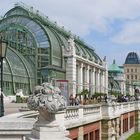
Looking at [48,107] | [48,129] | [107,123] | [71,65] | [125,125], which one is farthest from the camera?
[71,65]

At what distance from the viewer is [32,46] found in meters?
69.9

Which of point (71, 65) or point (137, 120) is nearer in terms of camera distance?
point (137, 120)

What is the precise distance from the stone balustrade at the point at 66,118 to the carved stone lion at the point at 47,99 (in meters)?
4.20

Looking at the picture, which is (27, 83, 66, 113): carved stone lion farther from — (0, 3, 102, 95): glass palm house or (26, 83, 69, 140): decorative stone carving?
(0, 3, 102, 95): glass palm house

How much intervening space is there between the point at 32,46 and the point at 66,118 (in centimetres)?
4994

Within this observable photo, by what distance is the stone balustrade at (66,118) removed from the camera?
1442 cm

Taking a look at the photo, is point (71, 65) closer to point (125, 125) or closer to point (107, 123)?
point (125, 125)

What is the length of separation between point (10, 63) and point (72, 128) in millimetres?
38595

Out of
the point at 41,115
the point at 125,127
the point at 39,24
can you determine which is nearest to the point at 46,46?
the point at 39,24

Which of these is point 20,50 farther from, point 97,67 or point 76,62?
point 97,67

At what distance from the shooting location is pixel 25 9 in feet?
243

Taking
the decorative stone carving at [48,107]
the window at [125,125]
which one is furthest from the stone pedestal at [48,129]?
the window at [125,125]

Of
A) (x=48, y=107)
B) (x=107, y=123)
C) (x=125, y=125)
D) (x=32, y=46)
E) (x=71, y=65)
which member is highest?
(x=32, y=46)

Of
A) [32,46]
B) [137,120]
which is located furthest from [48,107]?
[32,46]
